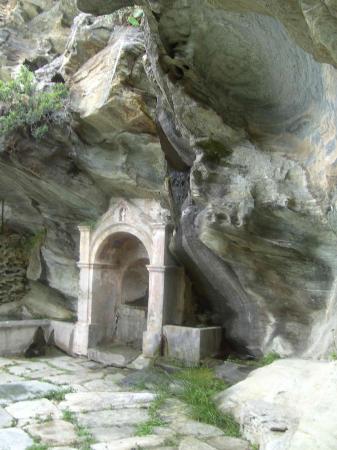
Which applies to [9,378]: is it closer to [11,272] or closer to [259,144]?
[11,272]

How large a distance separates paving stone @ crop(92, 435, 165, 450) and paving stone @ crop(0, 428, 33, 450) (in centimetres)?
68

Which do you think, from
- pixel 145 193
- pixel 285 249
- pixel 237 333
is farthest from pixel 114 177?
pixel 285 249

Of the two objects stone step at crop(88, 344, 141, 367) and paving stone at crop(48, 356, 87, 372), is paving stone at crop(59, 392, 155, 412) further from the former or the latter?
stone step at crop(88, 344, 141, 367)

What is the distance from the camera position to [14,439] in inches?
177

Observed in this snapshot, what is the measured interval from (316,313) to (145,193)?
4312mm

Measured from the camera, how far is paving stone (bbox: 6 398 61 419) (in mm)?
5352

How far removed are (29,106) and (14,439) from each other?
690 centimetres

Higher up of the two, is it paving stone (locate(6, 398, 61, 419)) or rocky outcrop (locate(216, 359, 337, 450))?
rocky outcrop (locate(216, 359, 337, 450))

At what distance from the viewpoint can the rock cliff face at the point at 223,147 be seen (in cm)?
461

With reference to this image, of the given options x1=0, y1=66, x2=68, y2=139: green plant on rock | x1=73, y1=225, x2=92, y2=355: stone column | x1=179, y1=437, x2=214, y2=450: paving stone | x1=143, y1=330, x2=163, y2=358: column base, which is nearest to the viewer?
x1=179, y1=437, x2=214, y2=450: paving stone

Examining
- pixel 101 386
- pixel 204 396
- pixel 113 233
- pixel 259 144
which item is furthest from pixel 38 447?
pixel 113 233

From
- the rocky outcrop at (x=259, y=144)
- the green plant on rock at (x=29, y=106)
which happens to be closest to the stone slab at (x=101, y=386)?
the rocky outcrop at (x=259, y=144)

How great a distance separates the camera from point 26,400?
19.9 feet

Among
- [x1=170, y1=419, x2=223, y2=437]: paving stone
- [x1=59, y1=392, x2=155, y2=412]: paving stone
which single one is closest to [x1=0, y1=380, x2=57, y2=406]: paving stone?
[x1=59, y1=392, x2=155, y2=412]: paving stone
